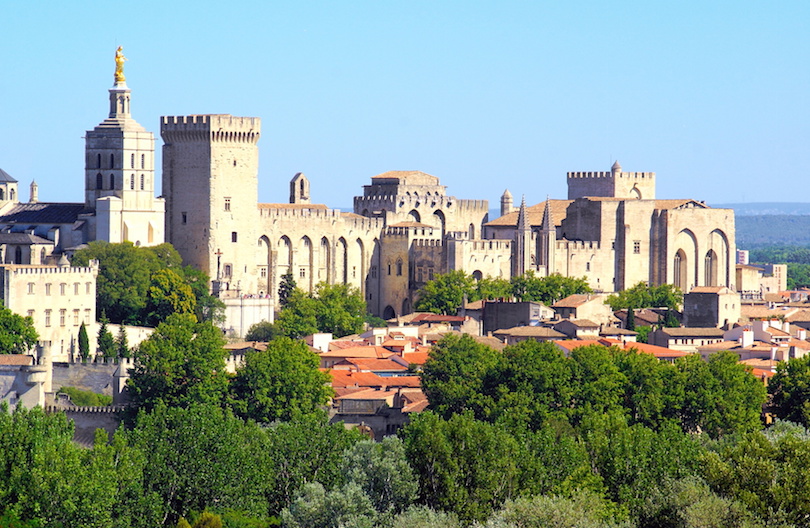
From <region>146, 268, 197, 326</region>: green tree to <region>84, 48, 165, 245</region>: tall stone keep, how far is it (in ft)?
19.7

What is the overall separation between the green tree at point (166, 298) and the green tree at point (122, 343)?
11.7 ft

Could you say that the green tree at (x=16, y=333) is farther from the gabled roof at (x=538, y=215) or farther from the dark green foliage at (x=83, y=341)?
the gabled roof at (x=538, y=215)

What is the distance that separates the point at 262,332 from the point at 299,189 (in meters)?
24.7

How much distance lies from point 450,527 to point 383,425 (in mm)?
16631

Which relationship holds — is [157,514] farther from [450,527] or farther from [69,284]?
[69,284]

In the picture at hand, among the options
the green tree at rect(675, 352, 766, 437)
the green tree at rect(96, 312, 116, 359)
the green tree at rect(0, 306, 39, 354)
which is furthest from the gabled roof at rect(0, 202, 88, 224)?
the green tree at rect(675, 352, 766, 437)

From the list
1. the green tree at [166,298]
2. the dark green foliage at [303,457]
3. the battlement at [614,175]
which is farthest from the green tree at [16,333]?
the battlement at [614,175]

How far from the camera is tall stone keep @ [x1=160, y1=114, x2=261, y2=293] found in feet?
335

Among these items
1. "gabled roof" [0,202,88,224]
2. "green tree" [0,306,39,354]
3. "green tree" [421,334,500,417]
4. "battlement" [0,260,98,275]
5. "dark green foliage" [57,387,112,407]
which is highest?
"gabled roof" [0,202,88,224]

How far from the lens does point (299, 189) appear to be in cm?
11938

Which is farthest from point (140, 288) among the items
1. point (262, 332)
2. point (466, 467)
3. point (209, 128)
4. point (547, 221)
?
point (466, 467)

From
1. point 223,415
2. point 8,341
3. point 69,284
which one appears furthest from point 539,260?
point 223,415

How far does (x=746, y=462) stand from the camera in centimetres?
5541

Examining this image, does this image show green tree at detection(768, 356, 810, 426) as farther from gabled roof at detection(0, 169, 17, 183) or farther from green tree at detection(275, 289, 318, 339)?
gabled roof at detection(0, 169, 17, 183)
